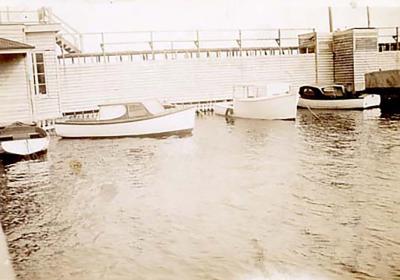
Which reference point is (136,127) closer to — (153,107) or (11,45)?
(153,107)

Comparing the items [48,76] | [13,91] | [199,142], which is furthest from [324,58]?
[13,91]

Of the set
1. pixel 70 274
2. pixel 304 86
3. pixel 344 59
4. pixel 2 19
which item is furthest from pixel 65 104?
pixel 70 274

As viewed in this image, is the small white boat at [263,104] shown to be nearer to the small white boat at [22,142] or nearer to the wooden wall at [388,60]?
the wooden wall at [388,60]

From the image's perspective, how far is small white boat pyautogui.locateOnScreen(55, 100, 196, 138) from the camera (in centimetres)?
1950

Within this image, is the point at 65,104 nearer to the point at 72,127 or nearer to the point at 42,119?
the point at 42,119

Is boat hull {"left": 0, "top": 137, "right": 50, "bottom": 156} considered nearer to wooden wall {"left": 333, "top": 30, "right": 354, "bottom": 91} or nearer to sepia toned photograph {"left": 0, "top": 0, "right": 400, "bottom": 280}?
sepia toned photograph {"left": 0, "top": 0, "right": 400, "bottom": 280}

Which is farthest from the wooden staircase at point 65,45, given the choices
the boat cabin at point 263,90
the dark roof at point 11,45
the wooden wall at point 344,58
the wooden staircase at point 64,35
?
the wooden wall at point 344,58

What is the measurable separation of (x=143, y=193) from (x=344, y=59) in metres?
23.0

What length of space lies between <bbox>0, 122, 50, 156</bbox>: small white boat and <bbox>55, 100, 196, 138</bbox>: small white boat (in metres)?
3.33

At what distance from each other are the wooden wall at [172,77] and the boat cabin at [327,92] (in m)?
1.91

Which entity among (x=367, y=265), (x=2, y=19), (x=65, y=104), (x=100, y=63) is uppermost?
(x=2, y=19)

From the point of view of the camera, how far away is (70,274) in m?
6.74

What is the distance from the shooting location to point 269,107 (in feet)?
77.8

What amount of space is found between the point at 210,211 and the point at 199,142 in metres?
8.59
